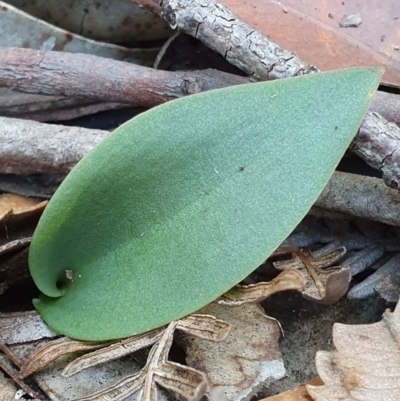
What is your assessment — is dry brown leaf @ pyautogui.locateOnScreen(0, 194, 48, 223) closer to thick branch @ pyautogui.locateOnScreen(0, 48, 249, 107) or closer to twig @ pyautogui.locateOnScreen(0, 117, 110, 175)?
twig @ pyautogui.locateOnScreen(0, 117, 110, 175)

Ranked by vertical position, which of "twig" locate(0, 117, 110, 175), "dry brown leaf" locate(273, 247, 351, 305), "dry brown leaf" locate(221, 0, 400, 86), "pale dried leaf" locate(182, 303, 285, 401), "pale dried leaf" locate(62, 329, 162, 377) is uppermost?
"dry brown leaf" locate(221, 0, 400, 86)

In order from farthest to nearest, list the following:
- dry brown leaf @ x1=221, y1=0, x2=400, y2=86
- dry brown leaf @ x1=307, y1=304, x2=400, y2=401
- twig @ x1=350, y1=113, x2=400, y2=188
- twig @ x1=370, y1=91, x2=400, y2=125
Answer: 1. dry brown leaf @ x1=221, y1=0, x2=400, y2=86
2. twig @ x1=370, y1=91, x2=400, y2=125
3. twig @ x1=350, y1=113, x2=400, y2=188
4. dry brown leaf @ x1=307, y1=304, x2=400, y2=401

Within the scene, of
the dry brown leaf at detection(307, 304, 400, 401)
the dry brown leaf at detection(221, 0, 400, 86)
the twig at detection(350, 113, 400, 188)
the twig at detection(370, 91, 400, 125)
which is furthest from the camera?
the dry brown leaf at detection(221, 0, 400, 86)

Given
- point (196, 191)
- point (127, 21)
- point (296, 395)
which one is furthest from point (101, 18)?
point (296, 395)

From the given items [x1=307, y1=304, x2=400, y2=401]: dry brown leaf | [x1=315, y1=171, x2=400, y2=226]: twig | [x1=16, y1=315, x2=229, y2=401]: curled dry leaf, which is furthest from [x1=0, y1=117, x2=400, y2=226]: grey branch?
[x1=16, y1=315, x2=229, y2=401]: curled dry leaf

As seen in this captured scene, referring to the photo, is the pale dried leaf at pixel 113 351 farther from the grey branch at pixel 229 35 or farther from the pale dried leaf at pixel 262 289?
the grey branch at pixel 229 35

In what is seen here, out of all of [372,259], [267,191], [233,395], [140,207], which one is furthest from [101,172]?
[372,259]

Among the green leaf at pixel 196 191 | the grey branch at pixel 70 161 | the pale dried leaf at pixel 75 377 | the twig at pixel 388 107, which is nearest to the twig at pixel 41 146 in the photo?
the grey branch at pixel 70 161
